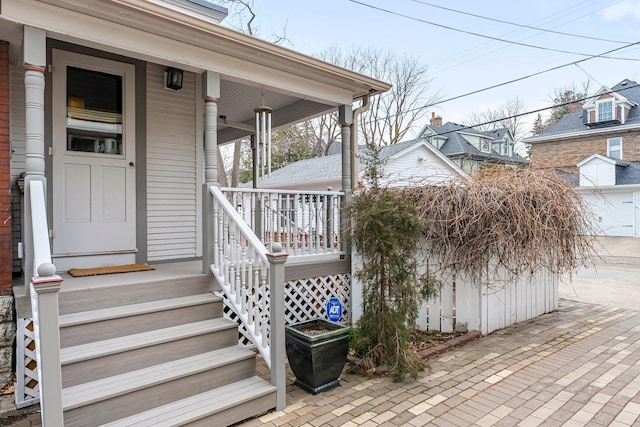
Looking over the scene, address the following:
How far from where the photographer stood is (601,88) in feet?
60.8

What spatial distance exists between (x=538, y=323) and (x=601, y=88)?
1887cm

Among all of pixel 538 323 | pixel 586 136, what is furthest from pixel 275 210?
pixel 586 136

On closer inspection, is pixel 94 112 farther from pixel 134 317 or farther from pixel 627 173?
pixel 627 173

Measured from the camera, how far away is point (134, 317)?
9.95 feet

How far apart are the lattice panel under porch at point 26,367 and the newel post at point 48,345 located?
1024 mm

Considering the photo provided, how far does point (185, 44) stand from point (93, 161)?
1693mm

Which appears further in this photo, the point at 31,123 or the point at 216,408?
the point at 31,123

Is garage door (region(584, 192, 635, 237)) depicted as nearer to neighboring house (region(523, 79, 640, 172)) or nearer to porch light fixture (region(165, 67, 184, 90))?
neighboring house (region(523, 79, 640, 172))

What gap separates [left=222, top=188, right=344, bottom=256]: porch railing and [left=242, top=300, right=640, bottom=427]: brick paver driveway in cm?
169

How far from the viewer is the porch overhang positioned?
9.94 feet

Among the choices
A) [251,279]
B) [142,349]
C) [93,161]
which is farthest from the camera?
[93,161]

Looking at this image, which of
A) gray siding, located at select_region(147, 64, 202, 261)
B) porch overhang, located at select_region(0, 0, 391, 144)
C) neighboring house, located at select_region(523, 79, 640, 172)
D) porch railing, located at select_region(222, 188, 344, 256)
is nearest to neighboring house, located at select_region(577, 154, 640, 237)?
neighboring house, located at select_region(523, 79, 640, 172)

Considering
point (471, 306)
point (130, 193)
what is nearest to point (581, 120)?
point (471, 306)

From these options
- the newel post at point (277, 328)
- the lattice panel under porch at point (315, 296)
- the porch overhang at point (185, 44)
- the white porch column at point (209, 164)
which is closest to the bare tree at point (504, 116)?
the porch overhang at point (185, 44)
